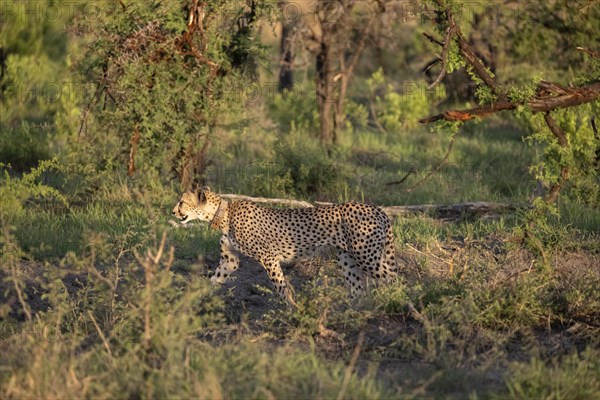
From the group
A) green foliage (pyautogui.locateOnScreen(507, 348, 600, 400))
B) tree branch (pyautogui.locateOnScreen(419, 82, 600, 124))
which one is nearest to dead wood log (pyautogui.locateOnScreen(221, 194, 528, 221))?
tree branch (pyautogui.locateOnScreen(419, 82, 600, 124))

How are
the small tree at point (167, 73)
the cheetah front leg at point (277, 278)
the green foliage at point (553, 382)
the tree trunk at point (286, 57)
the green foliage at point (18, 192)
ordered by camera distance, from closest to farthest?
the green foliage at point (553, 382) < the cheetah front leg at point (277, 278) < the green foliage at point (18, 192) < the small tree at point (167, 73) < the tree trunk at point (286, 57)

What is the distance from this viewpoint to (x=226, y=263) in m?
7.98

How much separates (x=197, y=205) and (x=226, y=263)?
0.57 metres

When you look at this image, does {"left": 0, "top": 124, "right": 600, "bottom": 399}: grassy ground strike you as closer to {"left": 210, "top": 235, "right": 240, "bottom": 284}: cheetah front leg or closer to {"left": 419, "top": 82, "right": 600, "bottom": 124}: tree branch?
{"left": 210, "top": 235, "right": 240, "bottom": 284}: cheetah front leg

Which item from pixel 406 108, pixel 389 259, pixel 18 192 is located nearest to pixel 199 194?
pixel 389 259

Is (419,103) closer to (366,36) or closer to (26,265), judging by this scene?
(366,36)

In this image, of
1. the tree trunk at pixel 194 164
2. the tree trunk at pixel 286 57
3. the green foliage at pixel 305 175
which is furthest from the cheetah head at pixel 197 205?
the tree trunk at pixel 286 57

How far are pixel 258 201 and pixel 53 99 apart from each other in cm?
633

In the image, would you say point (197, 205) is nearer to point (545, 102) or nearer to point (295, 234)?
point (295, 234)

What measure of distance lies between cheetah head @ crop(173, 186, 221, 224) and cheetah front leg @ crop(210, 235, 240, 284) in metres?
0.27

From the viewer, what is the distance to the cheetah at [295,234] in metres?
7.70

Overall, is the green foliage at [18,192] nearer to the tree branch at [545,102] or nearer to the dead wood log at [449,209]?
the dead wood log at [449,209]

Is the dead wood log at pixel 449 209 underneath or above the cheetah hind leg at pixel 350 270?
above

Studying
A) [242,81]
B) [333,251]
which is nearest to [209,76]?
[242,81]
